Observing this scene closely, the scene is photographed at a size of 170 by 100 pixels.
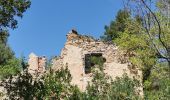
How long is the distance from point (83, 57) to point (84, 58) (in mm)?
88

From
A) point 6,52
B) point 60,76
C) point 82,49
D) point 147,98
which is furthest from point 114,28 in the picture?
point 60,76

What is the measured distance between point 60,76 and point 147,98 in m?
5.77

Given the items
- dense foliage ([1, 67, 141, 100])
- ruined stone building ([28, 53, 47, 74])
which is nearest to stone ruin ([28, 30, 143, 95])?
ruined stone building ([28, 53, 47, 74])

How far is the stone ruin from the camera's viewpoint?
26562mm

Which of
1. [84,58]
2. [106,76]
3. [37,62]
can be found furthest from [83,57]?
[106,76]

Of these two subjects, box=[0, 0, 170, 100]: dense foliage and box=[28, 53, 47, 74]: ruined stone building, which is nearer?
box=[0, 0, 170, 100]: dense foliage

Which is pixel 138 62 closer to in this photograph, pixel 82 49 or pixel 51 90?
pixel 82 49

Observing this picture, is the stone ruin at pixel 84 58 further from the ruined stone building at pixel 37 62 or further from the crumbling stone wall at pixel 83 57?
the ruined stone building at pixel 37 62

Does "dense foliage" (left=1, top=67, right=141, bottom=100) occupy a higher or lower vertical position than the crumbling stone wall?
lower

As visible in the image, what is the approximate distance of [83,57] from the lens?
89.6ft

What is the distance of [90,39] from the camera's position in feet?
92.9

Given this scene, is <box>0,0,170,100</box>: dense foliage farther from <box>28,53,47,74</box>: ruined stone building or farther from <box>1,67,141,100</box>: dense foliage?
<box>28,53,47,74</box>: ruined stone building

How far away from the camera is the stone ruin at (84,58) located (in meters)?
26.6

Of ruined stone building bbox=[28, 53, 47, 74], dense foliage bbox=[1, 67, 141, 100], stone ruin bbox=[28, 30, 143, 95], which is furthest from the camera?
ruined stone building bbox=[28, 53, 47, 74]
